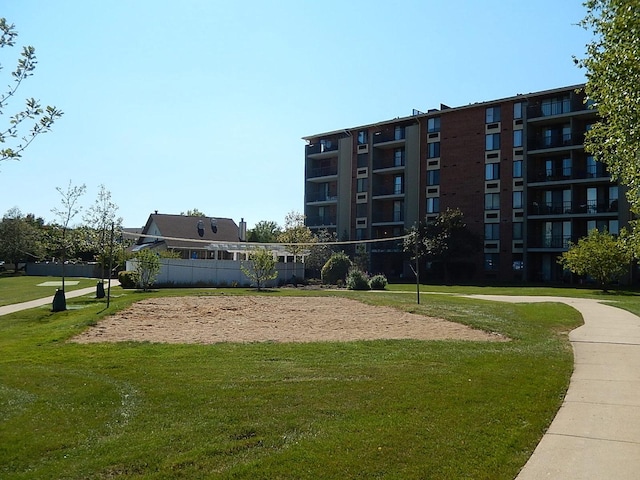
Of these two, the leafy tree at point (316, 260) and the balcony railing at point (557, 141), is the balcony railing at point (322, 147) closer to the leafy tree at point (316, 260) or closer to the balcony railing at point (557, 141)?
the leafy tree at point (316, 260)

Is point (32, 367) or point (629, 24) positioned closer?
point (629, 24)

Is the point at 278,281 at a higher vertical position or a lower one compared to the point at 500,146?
lower

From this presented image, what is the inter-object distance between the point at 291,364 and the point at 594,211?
45.0m

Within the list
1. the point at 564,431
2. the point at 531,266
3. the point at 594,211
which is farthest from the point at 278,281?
the point at 564,431

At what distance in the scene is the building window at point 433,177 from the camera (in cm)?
5859

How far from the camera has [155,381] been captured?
8.85 meters

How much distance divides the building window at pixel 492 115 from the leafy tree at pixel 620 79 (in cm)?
4504

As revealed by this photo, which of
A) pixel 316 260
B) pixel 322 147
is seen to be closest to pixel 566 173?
pixel 316 260

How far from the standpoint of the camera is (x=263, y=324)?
1839cm

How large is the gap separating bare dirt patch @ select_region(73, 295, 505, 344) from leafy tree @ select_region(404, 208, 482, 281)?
26795 millimetres

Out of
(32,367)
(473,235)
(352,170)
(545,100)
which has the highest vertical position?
(545,100)

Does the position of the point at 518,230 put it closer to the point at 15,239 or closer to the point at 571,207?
the point at 571,207

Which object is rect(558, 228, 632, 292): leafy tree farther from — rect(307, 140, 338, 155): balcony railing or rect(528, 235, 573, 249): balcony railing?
rect(307, 140, 338, 155): balcony railing

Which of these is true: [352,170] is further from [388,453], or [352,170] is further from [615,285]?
[388,453]
